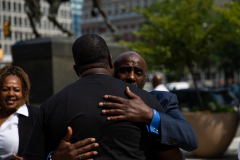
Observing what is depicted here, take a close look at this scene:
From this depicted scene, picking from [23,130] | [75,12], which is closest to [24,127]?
[23,130]

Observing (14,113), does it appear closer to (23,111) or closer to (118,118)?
(23,111)

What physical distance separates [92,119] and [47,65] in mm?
5592

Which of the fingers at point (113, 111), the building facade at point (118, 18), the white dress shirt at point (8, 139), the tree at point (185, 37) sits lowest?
the building facade at point (118, 18)

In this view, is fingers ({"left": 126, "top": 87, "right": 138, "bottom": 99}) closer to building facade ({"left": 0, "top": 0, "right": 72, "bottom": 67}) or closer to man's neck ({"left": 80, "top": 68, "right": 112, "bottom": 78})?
man's neck ({"left": 80, "top": 68, "right": 112, "bottom": 78})

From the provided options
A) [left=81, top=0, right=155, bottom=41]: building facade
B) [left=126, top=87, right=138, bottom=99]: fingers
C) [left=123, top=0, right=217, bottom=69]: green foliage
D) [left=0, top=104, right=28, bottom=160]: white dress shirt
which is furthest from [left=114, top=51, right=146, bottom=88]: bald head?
[left=81, top=0, right=155, bottom=41]: building facade

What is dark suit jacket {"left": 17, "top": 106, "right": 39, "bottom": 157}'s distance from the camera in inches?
128

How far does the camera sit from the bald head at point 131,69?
2585 mm

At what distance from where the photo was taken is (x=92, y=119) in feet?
6.29

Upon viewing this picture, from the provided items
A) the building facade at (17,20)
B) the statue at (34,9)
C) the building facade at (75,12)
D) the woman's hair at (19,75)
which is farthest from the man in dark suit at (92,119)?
the building facade at (75,12)

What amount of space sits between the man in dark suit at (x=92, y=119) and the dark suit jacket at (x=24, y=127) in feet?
3.97

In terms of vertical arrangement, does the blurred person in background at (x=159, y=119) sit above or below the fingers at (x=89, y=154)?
above

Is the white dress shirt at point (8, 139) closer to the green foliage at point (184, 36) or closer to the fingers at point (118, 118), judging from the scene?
the fingers at point (118, 118)

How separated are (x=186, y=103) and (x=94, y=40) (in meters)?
13.5

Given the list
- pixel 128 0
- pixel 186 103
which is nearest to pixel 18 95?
pixel 186 103
